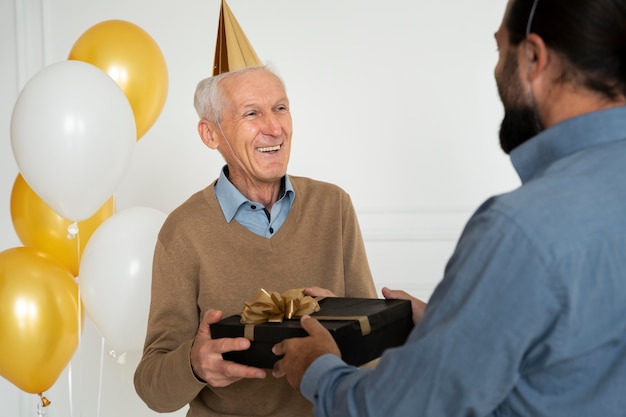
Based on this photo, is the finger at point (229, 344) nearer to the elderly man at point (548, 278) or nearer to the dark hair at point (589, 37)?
the elderly man at point (548, 278)

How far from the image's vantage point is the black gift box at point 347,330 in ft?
4.66

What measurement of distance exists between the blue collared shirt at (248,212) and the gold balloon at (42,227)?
83cm

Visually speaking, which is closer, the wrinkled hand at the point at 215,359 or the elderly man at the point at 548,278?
the elderly man at the point at 548,278

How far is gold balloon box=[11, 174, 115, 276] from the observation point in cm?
256

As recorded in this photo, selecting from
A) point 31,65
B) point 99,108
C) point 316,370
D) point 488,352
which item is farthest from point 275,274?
point 31,65

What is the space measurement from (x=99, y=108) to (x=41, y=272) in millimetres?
590

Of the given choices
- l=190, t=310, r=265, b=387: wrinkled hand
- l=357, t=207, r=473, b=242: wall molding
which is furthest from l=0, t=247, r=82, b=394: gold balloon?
l=357, t=207, r=473, b=242: wall molding

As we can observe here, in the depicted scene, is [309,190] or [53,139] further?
[53,139]

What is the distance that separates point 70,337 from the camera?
2479 millimetres

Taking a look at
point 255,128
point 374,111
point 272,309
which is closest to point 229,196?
point 255,128

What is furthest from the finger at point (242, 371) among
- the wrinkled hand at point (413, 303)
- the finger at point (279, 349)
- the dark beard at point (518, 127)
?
the dark beard at point (518, 127)

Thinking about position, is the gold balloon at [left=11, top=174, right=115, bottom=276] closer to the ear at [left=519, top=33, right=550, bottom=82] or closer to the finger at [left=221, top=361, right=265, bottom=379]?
the finger at [left=221, top=361, right=265, bottom=379]

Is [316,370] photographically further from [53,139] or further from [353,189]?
[353,189]

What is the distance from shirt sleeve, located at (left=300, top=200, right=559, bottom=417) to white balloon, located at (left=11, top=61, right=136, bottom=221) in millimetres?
1492
